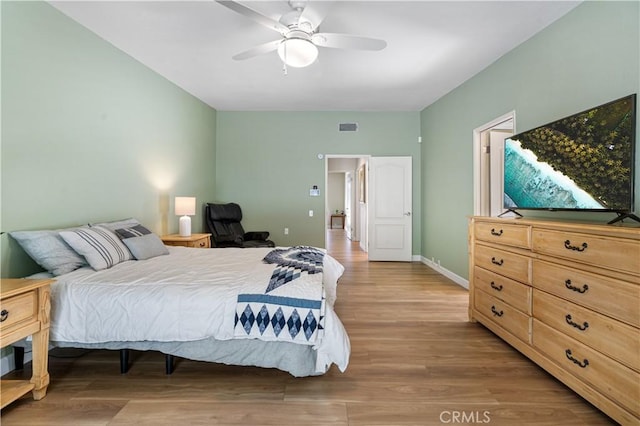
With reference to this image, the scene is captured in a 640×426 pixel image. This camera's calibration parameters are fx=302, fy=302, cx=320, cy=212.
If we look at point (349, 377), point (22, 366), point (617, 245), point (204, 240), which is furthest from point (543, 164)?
point (22, 366)

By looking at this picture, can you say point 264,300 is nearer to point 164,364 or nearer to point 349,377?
point 349,377

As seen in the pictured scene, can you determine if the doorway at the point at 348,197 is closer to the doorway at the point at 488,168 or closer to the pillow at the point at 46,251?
the doorway at the point at 488,168

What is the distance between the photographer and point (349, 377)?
2.00 meters

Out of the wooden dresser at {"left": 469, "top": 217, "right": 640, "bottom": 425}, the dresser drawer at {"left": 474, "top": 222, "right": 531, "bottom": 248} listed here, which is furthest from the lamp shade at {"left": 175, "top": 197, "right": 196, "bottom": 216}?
the wooden dresser at {"left": 469, "top": 217, "right": 640, "bottom": 425}

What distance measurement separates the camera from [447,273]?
4617mm

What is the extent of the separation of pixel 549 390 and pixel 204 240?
3809 mm

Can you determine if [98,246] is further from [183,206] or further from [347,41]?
[347,41]

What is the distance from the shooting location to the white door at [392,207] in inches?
224

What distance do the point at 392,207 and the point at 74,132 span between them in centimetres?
470

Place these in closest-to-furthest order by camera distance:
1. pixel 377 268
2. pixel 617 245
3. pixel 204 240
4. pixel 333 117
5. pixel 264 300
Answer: pixel 617 245
pixel 264 300
pixel 204 240
pixel 377 268
pixel 333 117

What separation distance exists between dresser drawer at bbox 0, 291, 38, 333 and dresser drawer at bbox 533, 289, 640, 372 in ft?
10.1

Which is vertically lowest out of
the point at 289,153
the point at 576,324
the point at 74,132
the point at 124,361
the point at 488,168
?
the point at 124,361

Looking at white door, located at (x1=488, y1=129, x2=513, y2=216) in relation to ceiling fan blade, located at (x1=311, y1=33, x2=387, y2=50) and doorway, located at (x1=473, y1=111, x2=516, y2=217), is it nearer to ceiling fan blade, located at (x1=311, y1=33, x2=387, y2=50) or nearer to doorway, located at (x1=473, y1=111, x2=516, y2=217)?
doorway, located at (x1=473, y1=111, x2=516, y2=217)

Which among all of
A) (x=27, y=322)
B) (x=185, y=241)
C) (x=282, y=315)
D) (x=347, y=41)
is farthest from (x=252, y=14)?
(x=185, y=241)
